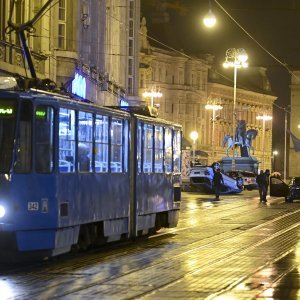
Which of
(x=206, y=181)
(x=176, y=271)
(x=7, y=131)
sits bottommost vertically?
(x=176, y=271)

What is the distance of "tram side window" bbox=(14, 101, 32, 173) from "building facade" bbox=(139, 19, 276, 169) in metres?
73.7

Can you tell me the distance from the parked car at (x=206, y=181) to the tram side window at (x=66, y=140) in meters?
42.2

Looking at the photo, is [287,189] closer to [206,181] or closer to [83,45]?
[206,181]

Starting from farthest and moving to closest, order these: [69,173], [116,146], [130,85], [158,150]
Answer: [130,85] → [158,150] → [116,146] → [69,173]

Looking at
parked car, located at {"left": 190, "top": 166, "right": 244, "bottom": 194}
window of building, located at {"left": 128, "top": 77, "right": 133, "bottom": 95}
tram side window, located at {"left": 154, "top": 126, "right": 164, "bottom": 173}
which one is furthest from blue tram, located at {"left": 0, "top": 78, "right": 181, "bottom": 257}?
window of building, located at {"left": 128, "top": 77, "right": 133, "bottom": 95}

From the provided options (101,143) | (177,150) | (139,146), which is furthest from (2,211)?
(177,150)

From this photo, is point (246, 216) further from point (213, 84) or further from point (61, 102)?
point (213, 84)

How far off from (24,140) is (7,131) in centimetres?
31

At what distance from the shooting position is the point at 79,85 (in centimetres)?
4212

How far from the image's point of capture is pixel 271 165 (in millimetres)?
136750

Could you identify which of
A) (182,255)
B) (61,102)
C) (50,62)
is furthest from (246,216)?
(61,102)

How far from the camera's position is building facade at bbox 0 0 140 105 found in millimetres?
34244

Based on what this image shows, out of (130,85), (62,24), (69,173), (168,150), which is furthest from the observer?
(130,85)

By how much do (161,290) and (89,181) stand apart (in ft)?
15.7
